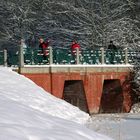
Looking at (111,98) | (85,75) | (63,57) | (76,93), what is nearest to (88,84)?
(85,75)

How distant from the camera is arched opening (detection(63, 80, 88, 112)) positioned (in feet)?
85.4

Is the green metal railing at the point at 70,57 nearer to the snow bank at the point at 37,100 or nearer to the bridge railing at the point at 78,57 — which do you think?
the bridge railing at the point at 78,57

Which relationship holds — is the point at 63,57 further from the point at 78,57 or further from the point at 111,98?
the point at 111,98

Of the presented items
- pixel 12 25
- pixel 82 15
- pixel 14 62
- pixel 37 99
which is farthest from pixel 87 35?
pixel 37 99

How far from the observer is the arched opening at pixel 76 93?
26016mm

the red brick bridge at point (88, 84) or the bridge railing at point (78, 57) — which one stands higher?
the bridge railing at point (78, 57)

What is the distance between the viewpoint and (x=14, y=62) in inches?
929

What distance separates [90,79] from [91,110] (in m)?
1.56

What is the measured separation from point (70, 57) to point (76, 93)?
88.0 inches

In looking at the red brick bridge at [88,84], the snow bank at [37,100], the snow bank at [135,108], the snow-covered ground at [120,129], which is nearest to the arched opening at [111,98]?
the red brick bridge at [88,84]

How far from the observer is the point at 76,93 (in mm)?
26594

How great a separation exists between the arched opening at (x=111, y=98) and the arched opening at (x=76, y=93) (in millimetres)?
1949

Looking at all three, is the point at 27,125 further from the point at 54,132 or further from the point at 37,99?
the point at 37,99

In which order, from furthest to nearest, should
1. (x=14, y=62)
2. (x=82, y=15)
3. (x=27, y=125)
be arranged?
(x=82, y=15) → (x=14, y=62) → (x=27, y=125)
